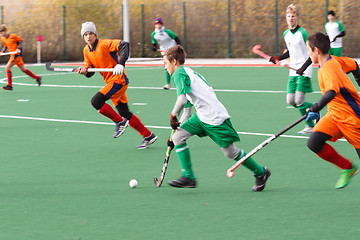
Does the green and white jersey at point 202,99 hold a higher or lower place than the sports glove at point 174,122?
higher

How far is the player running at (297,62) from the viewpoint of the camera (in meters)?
9.91

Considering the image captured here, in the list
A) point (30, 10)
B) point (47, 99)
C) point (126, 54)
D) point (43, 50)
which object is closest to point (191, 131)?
point (126, 54)

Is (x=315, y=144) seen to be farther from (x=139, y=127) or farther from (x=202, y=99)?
(x=139, y=127)

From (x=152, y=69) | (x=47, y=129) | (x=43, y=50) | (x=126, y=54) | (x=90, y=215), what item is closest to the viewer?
(x=90, y=215)

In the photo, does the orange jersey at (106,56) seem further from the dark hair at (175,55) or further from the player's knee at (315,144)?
the player's knee at (315,144)

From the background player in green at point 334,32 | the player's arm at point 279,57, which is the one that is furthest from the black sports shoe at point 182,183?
the background player in green at point 334,32

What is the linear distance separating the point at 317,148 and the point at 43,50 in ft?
87.2

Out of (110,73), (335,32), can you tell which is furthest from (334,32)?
(110,73)

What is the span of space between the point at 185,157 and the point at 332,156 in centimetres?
144

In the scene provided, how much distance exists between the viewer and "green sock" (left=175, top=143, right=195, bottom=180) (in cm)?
675

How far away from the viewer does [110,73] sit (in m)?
9.41

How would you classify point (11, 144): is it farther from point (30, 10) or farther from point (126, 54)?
point (30, 10)

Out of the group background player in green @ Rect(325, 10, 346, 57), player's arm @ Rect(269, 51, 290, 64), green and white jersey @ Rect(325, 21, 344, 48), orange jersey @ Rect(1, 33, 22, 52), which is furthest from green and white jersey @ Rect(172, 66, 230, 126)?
green and white jersey @ Rect(325, 21, 344, 48)

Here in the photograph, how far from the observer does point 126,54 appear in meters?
9.12
